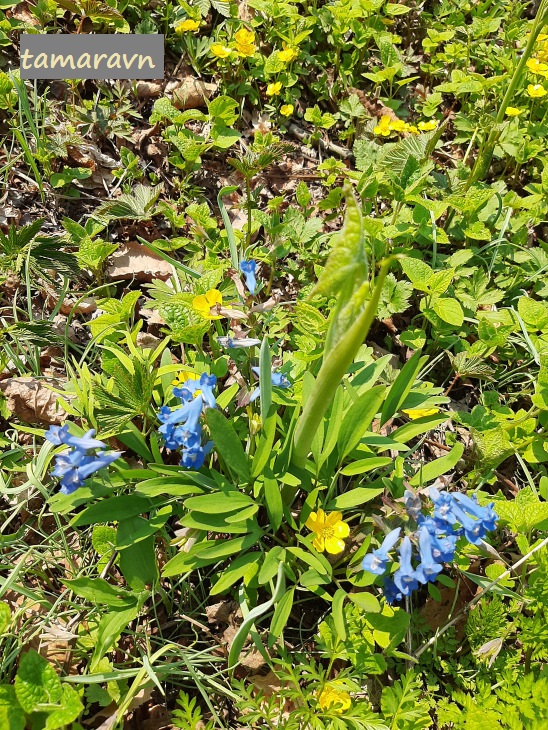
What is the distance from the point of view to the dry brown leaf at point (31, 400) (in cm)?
208

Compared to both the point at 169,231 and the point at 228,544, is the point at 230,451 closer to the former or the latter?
the point at 228,544

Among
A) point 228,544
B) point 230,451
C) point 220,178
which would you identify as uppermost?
point 220,178

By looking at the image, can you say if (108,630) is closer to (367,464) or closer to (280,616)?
(280,616)

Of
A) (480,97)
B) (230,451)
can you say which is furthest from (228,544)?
(480,97)

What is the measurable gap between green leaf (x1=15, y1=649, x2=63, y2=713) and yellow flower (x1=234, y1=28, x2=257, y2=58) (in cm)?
259

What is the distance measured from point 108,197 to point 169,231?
324 millimetres

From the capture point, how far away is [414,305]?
258 centimetres

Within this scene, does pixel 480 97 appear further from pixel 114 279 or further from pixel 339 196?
pixel 114 279

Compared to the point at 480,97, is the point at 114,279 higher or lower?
lower

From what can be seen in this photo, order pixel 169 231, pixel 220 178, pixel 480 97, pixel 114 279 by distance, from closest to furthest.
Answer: pixel 114 279
pixel 169 231
pixel 220 178
pixel 480 97

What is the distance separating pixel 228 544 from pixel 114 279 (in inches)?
52.7

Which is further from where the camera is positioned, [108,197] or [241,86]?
[241,86]

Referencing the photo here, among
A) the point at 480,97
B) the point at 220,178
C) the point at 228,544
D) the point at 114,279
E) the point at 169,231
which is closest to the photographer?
the point at 228,544

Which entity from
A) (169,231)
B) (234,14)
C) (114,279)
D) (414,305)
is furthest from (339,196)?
(234,14)
